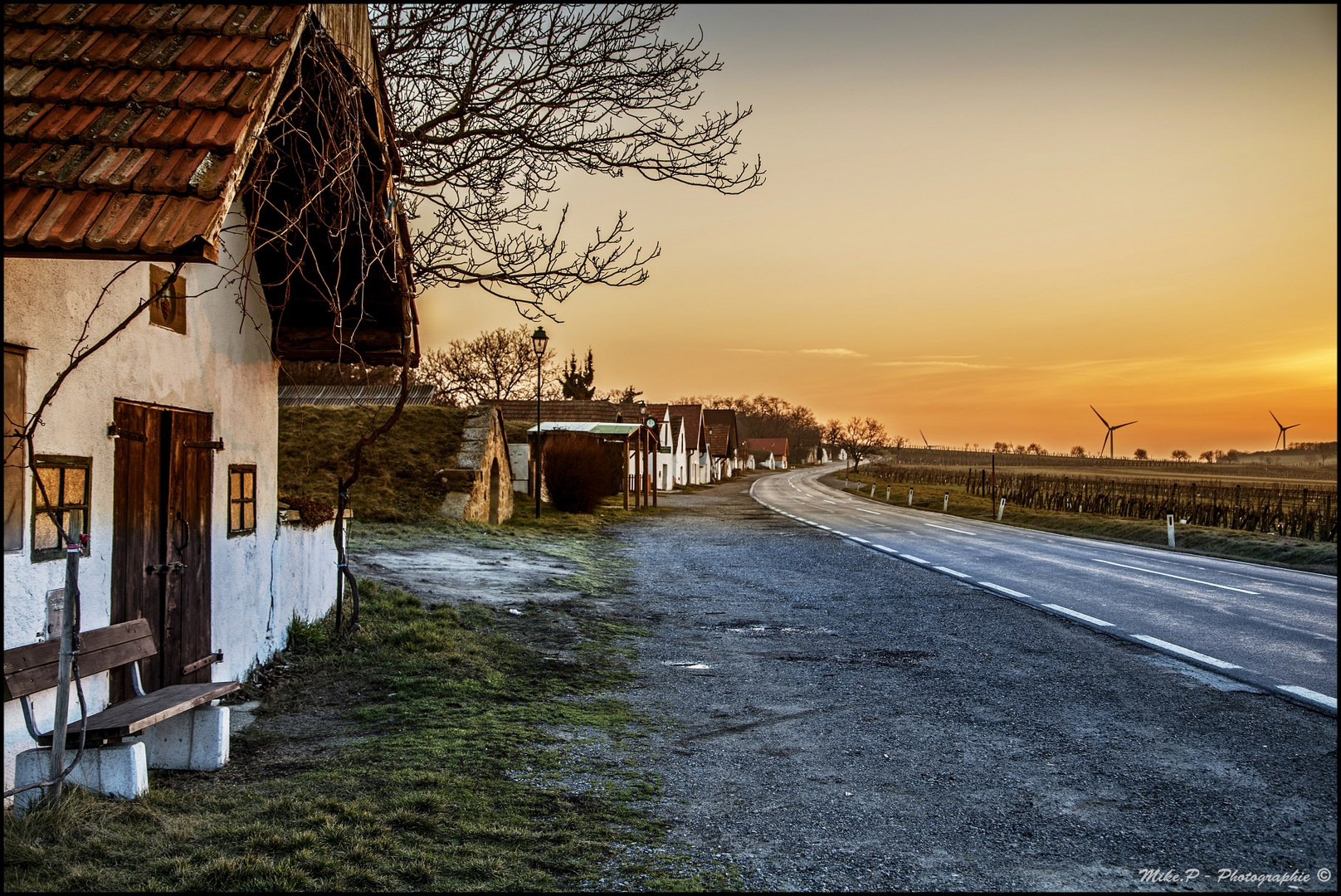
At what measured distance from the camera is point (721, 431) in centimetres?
9462

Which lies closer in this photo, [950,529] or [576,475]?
[950,529]

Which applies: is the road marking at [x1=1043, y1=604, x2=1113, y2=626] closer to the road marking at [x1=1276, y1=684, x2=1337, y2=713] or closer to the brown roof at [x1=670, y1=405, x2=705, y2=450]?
the road marking at [x1=1276, y1=684, x2=1337, y2=713]

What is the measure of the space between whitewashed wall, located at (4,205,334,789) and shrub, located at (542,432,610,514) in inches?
783

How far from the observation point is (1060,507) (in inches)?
1569

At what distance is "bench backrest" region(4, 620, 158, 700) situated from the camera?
161 inches

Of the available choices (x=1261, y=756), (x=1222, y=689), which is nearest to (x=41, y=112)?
(x=1261, y=756)

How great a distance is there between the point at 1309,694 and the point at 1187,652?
67.4 inches

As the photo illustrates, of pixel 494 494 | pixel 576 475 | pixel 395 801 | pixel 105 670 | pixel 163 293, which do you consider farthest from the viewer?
pixel 576 475

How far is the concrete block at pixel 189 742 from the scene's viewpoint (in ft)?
17.2

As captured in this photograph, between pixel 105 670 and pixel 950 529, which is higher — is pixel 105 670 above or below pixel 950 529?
above

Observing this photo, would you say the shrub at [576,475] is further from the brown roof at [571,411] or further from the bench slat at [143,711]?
the bench slat at [143,711]

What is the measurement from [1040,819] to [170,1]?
6023 mm

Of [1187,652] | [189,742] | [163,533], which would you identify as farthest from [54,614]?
[1187,652]

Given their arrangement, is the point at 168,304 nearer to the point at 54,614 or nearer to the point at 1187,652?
the point at 54,614
